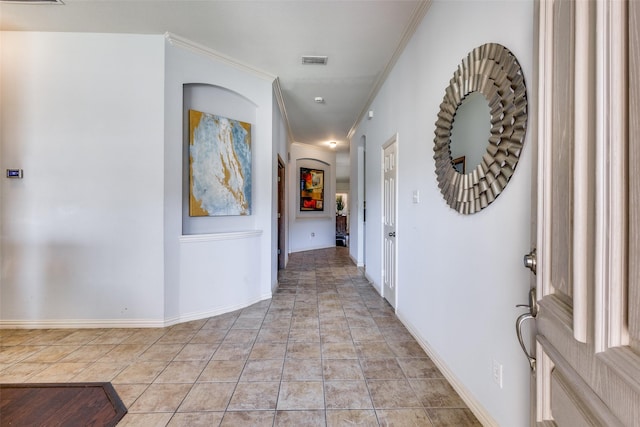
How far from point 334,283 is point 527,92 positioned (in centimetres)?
369

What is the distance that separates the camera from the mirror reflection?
1.56 metres

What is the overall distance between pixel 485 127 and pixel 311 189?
610 cm

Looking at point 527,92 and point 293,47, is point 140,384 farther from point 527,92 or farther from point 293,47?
point 293,47

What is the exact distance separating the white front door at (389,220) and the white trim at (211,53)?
1.86 m

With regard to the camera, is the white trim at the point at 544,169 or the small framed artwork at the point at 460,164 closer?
the white trim at the point at 544,169

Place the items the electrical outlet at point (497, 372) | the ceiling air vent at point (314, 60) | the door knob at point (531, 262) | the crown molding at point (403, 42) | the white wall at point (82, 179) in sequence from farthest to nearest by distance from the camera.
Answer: the ceiling air vent at point (314, 60) < the white wall at point (82, 179) < the crown molding at point (403, 42) < the electrical outlet at point (497, 372) < the door knob at point (531, 262)

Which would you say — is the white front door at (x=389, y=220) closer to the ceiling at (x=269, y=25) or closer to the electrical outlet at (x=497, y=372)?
the ceiling at (x=269, y=25)

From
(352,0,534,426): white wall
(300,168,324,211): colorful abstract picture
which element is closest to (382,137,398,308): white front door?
(352,0,534,426): white wall

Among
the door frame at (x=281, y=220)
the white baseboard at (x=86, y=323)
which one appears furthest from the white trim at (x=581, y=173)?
the door frame at (x=281, y=220)

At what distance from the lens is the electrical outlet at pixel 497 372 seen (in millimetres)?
1407

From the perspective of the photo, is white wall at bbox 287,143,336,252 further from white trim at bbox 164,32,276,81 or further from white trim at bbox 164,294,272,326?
white trim at bbox 164,294,272,326

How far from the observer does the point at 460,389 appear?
176 cm

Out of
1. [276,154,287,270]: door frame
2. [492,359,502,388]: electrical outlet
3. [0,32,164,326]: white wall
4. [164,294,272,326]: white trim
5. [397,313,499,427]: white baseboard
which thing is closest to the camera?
[492,359,502,388]: electrical outlet

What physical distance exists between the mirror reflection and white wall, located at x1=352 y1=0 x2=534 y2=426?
298 mm
